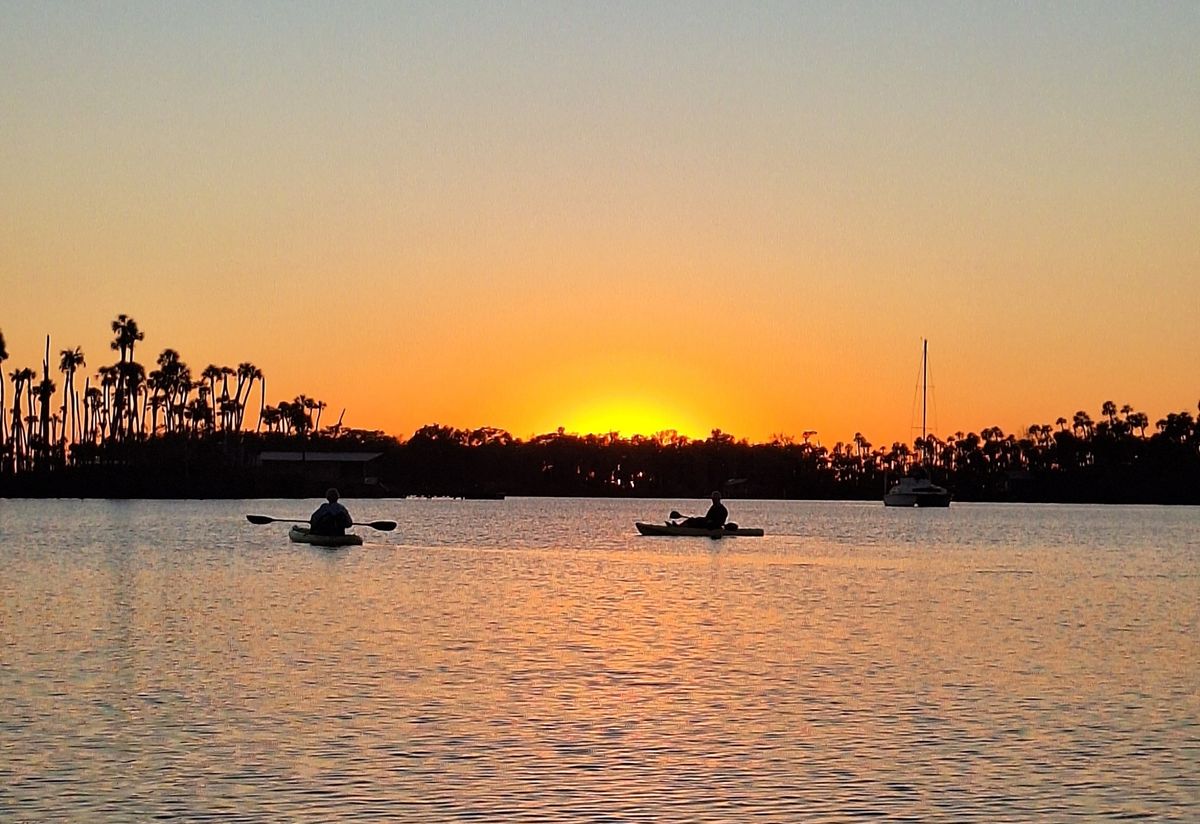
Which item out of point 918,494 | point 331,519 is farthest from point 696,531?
point 918,494

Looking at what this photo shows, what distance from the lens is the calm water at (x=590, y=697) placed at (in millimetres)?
17672

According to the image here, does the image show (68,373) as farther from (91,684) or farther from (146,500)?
(91,684)

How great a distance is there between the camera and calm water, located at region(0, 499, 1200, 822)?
1767cm

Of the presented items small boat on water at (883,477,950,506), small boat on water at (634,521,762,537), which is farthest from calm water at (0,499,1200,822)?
small boat on water at (883,477,950,506)

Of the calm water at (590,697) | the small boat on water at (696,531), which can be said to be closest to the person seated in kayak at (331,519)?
the calm water at (590,697)

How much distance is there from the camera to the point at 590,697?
24.5m

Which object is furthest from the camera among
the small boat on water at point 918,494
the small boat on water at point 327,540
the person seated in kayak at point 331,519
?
the small boat on water at point 918,494

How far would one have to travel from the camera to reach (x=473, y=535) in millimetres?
95062

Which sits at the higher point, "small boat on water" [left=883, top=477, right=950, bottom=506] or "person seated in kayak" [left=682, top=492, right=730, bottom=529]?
"small boat on water" [left=883, top=477, right=950, bottom=506]

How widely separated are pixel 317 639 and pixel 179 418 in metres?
168

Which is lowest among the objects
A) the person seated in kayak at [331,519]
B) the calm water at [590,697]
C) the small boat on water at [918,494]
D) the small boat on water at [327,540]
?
the calm water at [590,697]

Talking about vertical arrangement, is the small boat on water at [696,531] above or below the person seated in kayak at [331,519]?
below

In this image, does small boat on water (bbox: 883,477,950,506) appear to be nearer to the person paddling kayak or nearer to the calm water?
the person paddling kayak

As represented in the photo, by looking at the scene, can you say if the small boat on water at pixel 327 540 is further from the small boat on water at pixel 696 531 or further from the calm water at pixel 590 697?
the small boat on water at pixel 696 531
